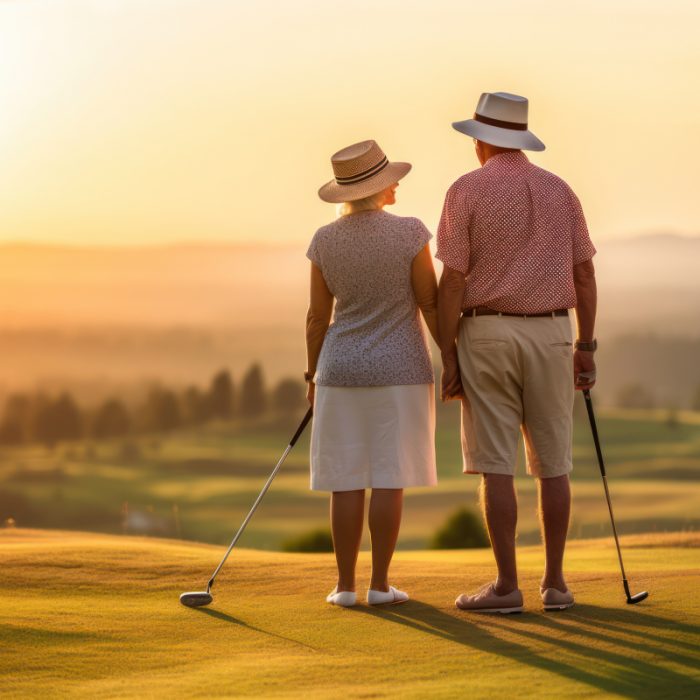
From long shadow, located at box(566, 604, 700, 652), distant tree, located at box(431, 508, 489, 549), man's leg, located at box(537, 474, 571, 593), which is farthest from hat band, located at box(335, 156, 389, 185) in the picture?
distant tree, located at box(431, 508, 489, 549)

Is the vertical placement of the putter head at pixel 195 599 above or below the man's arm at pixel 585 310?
below

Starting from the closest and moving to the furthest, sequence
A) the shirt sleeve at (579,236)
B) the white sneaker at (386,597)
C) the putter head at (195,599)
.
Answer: the shirt sleeve at (579,236) → the white sneaker at (386,597) → the putter head at (195,599)

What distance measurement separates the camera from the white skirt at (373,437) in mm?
6867

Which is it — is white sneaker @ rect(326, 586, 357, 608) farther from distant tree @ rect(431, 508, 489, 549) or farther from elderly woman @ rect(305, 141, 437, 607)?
distant tree @ rect(431, 508, 489, 549)

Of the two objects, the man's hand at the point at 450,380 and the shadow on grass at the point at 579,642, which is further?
the man's hand at the point at 450,380

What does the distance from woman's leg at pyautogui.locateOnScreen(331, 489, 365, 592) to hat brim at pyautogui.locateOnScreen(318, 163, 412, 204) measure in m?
1.42

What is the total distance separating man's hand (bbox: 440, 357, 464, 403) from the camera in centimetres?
674

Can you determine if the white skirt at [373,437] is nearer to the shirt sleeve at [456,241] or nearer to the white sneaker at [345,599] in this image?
the white sneaker at [345,599]

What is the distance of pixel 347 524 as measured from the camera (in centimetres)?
695

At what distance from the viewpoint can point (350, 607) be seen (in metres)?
6.96

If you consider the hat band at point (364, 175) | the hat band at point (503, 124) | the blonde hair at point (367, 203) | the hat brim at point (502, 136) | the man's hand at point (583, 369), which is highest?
the hat band at point (503, 124)

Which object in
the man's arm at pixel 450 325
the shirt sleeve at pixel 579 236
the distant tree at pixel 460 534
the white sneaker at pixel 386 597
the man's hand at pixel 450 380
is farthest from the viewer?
the distant tree at pixel 460 534

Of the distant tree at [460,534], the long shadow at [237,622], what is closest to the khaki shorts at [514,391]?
the long shadow at [237,622]

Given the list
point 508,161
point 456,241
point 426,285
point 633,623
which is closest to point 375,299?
point 426,285
